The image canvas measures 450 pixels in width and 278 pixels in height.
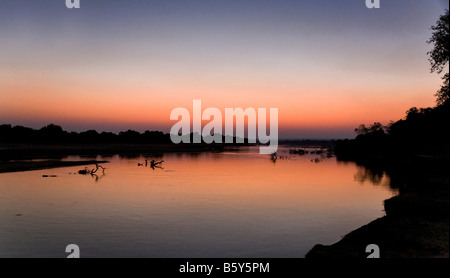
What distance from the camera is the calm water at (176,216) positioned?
19219mm

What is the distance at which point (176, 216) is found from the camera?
27.0 meters

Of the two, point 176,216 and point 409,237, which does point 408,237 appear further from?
point 176,216

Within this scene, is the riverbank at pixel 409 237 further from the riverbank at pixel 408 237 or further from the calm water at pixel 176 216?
the calm water at pixel 176 216

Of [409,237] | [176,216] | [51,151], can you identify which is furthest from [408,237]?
[51,151]

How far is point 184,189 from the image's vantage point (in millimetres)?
40438

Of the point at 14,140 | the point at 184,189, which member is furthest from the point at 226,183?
the point at 14,140

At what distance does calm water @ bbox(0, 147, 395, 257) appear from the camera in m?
19.2

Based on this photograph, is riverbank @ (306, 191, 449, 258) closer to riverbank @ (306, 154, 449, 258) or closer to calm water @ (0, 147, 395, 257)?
riverbank @ (306, 154, 449, 258)

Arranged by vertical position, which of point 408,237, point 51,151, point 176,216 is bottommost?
point 176,216

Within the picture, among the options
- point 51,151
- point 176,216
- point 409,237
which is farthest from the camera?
point 51,151

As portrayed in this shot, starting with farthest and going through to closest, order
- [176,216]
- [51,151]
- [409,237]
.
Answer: [51,151], [176,216], [409,237]
